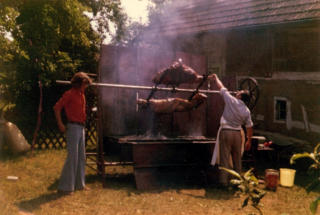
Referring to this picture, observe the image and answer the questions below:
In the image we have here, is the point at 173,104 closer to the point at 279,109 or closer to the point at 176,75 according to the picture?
the point at 176,75

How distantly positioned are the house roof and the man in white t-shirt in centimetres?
528

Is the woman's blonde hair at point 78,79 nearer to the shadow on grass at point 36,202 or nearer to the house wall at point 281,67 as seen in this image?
the shadow on grass at point 36,202

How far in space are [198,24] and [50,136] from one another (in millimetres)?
7988

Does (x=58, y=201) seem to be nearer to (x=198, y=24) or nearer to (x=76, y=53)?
(x=76, y=53)

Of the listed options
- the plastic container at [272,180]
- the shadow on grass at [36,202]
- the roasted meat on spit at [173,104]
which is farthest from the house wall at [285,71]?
the shadow on grass at [36,202]

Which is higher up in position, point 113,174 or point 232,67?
point 232,67

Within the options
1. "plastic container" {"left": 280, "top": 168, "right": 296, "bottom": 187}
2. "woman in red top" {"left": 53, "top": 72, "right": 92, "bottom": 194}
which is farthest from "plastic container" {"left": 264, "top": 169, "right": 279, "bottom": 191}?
"woman in red top" {"left": 53, "top": 72, "right": 92, "bottom": 194}

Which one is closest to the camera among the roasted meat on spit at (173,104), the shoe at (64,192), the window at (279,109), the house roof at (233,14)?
the shoe at (64,192)

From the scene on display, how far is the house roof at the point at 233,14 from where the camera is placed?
36.1 feet

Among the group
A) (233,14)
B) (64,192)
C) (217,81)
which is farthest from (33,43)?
(233,14)

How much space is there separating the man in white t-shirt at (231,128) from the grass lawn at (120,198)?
734 mm

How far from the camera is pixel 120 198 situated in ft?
20.6

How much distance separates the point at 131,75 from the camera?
30.5 ft

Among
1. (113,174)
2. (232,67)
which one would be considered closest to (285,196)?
(113,174)
